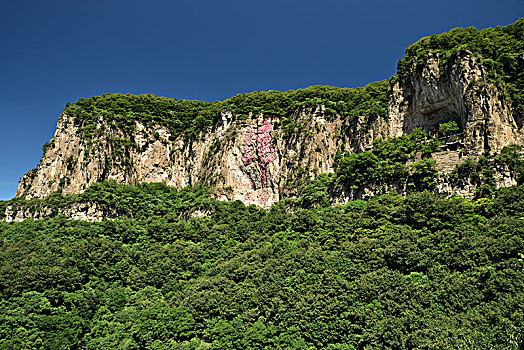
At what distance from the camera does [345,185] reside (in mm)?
41688

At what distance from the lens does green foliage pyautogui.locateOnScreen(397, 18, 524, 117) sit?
3472 cm

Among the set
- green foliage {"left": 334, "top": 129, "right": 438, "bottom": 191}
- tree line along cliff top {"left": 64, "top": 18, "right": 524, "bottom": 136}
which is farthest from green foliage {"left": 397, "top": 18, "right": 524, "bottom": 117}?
green foliage {"left": 334, "top": 129, "right": 438, "bottom": 191}

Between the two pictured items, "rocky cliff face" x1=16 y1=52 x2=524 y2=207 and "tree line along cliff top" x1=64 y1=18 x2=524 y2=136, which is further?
"rocky cliff face" x1=16 y1=52 x2=524 y2=207

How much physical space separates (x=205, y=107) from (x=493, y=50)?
48.4 metres

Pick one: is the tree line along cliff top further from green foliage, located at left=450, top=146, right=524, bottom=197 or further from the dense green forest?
the dense green forest

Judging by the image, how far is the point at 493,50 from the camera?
3622 centimetres

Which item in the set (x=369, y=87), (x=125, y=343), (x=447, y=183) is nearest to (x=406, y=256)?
(x=447, y=183)

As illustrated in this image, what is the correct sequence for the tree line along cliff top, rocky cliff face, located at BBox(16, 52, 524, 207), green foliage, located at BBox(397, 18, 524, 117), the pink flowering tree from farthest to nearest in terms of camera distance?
the pink flowering tree → rocky cliff face, located at BBox(16, 52, 524, 207) → the tree line along cliff top → green foliage, located at BBox(397, 18, 524, 117)

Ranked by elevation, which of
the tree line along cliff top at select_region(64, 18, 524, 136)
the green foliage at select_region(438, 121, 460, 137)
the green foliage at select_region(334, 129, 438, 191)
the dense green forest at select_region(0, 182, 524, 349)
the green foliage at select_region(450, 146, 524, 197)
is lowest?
the dense green forest at select_region(0, 182, 524, 349)

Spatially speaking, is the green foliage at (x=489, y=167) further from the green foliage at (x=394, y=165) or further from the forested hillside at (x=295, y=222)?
the green foliage at (x=394, y=165)

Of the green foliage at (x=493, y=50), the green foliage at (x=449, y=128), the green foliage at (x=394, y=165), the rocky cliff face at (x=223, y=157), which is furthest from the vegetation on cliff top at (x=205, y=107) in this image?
the green foliage at (x=449, y=128)

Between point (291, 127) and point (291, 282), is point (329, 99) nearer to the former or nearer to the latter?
point (291, 127)

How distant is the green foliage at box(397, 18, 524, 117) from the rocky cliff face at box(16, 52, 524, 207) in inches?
70.0

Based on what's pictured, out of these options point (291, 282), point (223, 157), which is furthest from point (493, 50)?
point (223, 157)
